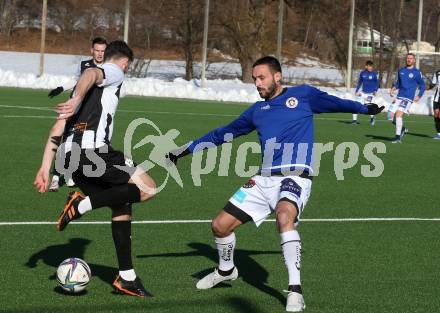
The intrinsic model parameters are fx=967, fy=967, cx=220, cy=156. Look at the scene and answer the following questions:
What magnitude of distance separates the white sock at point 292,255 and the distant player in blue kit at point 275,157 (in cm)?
17

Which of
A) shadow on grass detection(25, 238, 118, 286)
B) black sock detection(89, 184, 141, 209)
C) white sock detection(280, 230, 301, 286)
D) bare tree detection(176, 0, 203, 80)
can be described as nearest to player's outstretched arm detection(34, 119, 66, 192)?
black sock detection(89, 184, 141, 209)

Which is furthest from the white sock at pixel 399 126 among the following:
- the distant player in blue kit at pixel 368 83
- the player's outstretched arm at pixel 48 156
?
the player's outstretched arm at pixel 48 156

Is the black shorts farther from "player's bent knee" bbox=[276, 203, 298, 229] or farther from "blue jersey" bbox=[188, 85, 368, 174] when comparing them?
"player's bent knee" bbox=[276, 203, 298, 229]

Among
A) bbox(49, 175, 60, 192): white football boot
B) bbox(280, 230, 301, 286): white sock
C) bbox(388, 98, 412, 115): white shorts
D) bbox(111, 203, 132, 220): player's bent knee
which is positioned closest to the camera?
bbox(280, 230, 301, 286): white sock

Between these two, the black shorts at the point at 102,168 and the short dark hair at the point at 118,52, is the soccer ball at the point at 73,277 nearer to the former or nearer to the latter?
the black shorts at the point at 102,168

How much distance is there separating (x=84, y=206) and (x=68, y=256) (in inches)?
64.8

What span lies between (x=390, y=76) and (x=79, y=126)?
4716 centimetres

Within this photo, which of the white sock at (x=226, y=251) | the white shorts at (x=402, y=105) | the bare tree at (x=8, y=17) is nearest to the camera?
the white sock at (x=226, y=251)

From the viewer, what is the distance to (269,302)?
→ 24.0 ft

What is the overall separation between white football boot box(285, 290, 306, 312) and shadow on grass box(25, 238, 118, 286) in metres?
1.64

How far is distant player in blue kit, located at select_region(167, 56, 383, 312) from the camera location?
24.4ft

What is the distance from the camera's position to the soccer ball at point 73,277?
7.28 m

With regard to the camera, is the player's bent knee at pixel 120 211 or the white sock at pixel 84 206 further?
the player's bent knee at pixel 120 211

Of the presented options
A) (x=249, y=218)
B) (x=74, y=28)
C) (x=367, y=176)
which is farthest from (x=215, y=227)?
(x=74, y=28)
